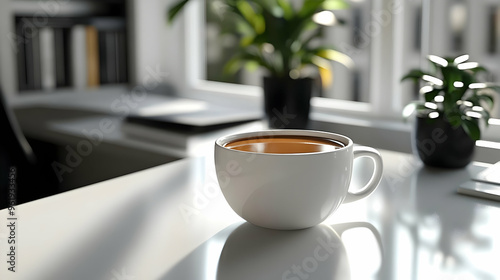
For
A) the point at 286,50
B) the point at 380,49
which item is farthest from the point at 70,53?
the point at 380,49

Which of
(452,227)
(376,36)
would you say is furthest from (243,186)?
(376,36)

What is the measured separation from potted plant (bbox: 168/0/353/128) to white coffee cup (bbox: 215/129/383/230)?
0.74m

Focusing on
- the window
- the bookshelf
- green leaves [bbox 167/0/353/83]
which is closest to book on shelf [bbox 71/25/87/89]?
the bookshelf

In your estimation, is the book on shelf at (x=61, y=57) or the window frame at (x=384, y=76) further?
the book on shelf at (x=61, y=57)

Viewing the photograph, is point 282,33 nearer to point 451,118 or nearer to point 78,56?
point 451,118

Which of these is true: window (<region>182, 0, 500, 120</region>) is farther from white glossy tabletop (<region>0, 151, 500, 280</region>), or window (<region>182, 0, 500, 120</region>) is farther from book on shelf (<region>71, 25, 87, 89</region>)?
white glossy tabletop (<region>0, 151, 500, 280</region>)

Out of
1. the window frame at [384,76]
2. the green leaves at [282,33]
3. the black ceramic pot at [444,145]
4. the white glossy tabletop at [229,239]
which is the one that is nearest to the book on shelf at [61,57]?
the green leaves at [282,33]

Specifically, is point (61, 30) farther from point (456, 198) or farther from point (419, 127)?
point (456, 198)

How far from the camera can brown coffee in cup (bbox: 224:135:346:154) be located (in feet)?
2.04

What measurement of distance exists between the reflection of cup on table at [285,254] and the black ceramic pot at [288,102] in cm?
73

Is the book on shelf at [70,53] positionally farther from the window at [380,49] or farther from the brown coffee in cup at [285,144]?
the brown coffee in cup at [285,144]

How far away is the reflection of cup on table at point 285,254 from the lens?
50 cm

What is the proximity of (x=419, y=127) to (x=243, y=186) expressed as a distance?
1.49 feet

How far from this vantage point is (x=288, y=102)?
4.40 ft
